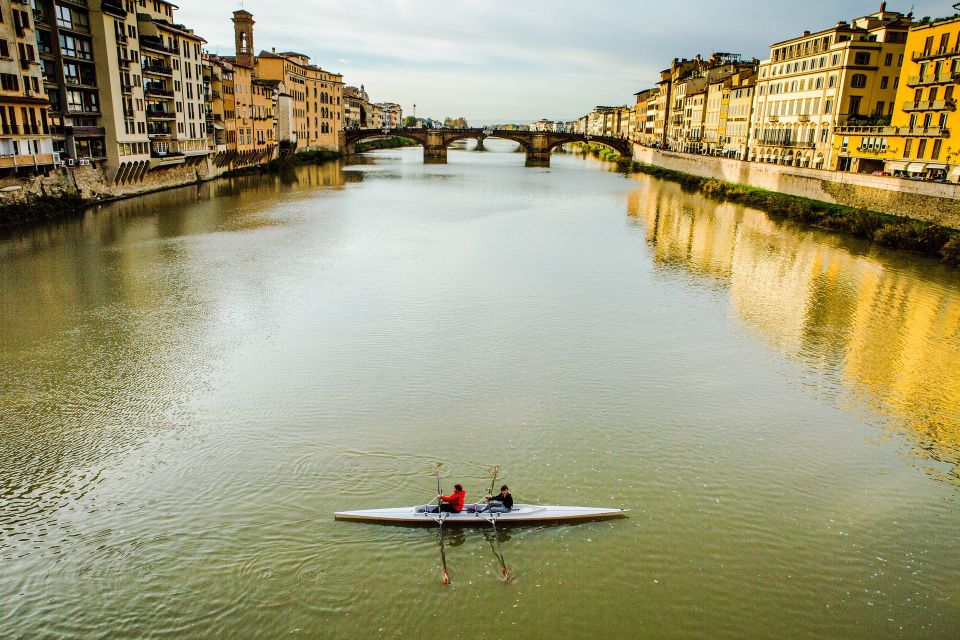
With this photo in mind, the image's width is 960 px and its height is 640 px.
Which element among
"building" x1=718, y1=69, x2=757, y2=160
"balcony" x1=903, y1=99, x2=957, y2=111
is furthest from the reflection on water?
"building" x1=718, y1=69, x2=757, y2=160

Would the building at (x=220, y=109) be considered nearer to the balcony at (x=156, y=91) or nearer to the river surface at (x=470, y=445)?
the balcony at (x=156, y=91)

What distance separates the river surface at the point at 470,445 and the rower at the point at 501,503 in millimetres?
473

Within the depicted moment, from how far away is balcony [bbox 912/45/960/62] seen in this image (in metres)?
37.2

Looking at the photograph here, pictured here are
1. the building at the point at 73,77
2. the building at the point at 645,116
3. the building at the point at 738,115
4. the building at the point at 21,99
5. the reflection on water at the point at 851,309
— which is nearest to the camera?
the reflection on water at the point at 851,309

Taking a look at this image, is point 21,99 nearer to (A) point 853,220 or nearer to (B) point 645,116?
(A) point 853,220

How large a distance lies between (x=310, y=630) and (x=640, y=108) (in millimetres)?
129770

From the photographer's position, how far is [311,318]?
22.3 metres

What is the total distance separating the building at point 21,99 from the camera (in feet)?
110

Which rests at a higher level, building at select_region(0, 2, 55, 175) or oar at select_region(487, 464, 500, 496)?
building at select_region(0, 2, 55, 175)

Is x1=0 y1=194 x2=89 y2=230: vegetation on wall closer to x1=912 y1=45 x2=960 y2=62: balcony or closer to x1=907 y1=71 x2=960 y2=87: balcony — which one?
x1=907 y1=71 x2=960 y2=87: balcony

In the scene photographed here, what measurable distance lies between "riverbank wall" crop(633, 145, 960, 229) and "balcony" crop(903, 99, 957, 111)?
473 cm

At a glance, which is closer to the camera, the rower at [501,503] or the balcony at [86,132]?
the rower at [501,503]

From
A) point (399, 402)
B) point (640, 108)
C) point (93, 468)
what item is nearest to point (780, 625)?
point (399, 402)

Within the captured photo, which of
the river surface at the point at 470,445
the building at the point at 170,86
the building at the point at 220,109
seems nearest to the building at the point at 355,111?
the building at the point at 220,109
